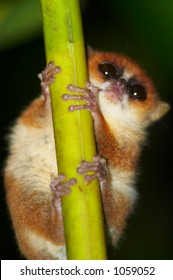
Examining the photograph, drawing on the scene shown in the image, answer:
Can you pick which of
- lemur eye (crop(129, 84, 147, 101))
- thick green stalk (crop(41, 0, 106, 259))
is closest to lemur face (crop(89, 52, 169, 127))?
lemur eye (crop(129, 84, 147, 101))

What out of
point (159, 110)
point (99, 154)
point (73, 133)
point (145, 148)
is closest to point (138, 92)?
point (159, 110)

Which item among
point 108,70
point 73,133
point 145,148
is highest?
point 108,70

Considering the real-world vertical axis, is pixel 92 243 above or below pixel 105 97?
below

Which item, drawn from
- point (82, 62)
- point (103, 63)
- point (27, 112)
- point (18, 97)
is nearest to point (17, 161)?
point (27, 112)

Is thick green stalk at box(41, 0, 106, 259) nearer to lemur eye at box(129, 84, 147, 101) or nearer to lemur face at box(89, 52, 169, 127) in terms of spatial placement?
lemur face at box(89, 52, 169, 127)

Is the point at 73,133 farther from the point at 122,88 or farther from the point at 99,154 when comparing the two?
the point at 122,88

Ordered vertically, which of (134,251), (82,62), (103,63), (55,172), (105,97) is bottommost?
(134,251)
